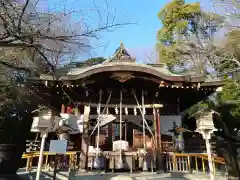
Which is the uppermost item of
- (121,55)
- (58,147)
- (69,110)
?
(121,55)

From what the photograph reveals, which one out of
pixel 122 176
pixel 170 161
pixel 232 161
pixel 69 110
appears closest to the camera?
pixel 122 176

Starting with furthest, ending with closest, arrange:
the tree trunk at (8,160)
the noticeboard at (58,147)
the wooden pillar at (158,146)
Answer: the wooden pillar at (158,146), the tree trunk at (8,160), the noticeboard at (58,147)

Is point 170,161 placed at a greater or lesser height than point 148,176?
greater

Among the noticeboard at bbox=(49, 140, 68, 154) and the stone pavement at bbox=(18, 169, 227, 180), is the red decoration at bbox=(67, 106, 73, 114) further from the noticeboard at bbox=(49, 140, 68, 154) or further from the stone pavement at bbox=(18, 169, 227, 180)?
the noticeboard at bbox=(49, 140, 68, 154)

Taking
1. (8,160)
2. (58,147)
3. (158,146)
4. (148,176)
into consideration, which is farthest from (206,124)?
(8,160)

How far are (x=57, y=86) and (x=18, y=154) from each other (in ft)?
10.5

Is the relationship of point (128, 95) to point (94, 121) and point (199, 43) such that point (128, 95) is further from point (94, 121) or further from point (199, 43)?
point (199, 43)

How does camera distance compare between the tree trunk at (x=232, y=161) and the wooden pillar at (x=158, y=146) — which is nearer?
the tree trunk at (x=232, y=161)

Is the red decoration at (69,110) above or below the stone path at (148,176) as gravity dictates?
above

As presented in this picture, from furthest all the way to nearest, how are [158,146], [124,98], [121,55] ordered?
[121,55] → [124,98] → [158,146]

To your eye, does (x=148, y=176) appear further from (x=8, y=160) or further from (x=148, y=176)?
(x=8, y=160)

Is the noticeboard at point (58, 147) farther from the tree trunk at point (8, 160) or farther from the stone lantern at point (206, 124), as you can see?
the stone lantern at point (206, 124)

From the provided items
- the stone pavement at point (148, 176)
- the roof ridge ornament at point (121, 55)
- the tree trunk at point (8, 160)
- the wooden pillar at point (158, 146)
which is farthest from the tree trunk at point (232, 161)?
the tree trunk at point (8, 160)

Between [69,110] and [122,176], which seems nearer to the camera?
[122,176]
